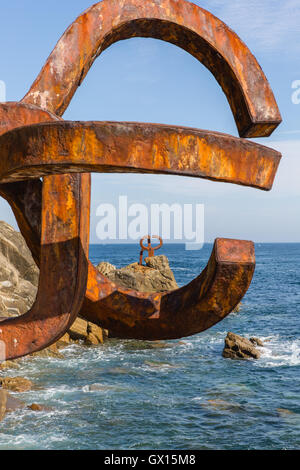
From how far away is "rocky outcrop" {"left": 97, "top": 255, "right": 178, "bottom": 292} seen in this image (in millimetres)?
37031

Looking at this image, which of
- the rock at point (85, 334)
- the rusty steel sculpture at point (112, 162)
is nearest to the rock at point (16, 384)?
the rock at point (85, 334)

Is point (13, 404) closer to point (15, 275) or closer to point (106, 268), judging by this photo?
point (15, 275)

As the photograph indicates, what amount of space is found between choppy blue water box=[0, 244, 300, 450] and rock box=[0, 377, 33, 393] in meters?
0.44

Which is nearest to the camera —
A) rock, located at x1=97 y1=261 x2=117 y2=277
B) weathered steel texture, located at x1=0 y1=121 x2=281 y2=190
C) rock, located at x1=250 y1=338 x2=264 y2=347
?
weathered steel texture, located at x1=0 y1=121 x2=281 y2=190

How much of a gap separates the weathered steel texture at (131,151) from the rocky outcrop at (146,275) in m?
34.1

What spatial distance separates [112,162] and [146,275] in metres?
38.8

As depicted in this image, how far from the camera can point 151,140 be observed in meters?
1.99

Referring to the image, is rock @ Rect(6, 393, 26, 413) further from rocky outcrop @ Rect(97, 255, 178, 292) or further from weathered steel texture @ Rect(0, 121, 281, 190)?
weathered steel texture @ Rect(0, 121, 281, 190)

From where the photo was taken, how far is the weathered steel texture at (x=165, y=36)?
264 cm

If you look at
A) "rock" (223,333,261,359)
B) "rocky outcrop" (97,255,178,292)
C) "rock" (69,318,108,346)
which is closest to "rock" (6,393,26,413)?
"rock" (69,318,108,346)

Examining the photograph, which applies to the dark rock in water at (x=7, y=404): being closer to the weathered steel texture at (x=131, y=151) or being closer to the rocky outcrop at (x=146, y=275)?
the rocky outcrop at (x=146, y=275)
